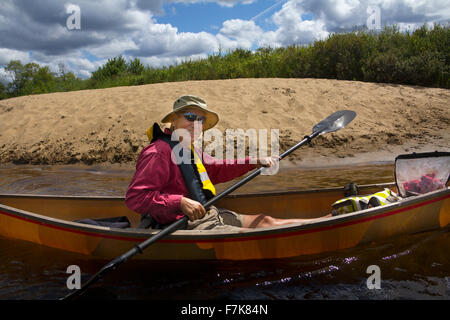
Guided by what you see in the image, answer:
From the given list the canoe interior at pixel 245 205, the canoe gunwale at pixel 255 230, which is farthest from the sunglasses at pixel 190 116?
the canoe interior at pixel 245 205

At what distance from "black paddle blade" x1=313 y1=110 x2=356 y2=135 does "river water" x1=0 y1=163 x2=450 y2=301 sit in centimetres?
141

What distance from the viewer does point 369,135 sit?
7.94 metres

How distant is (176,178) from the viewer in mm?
2908

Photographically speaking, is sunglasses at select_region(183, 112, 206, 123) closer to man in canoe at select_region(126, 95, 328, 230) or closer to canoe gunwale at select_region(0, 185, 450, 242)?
man in canoe at select_region(126, 95, 328, 230)

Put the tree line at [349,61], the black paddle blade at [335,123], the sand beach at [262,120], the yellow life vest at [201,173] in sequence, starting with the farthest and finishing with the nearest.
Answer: the tree line at [349,61], the sand beach at [262,120], the black paddle blade at [335,123], the yellow life vest at [201,173]

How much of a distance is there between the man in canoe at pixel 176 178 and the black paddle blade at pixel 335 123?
1063 mm

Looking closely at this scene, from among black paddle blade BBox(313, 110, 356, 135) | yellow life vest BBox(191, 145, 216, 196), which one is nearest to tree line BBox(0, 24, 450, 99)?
black paddle blade BBox(313, 110, 356, 135)

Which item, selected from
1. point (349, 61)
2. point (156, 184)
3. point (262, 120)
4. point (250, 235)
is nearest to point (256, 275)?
point (250, 235)

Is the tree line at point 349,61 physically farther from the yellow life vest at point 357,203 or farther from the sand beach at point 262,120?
the yellow life vest at point 357,203

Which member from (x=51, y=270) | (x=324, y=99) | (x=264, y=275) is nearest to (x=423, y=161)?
(x=264, y=275)

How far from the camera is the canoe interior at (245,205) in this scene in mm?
4215

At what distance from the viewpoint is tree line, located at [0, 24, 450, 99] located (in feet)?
32.4

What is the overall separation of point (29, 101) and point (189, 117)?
1133 centimetres
